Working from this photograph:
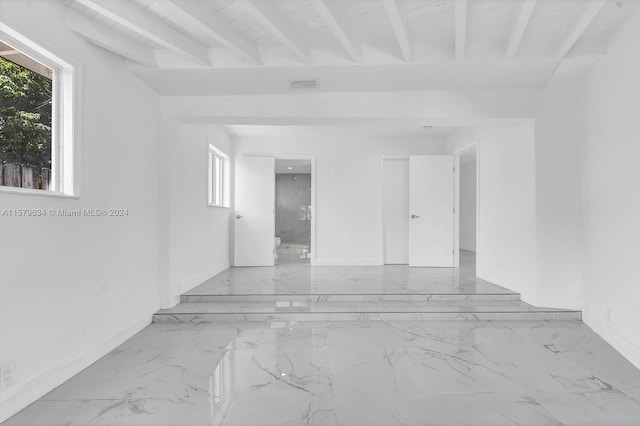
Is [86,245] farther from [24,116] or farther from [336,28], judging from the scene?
[336,28]

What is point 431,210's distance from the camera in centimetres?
541

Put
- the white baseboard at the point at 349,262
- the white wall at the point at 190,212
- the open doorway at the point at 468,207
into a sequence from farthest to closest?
the open doorway at the point at 468,207 < the white baseboard at the point at 349,262 < the white wall at the point at 190,212

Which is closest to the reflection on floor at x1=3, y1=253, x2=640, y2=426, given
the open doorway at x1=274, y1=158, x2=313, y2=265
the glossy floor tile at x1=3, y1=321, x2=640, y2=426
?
the glossy floor tile at x1=3, y1=321, x2=640, y2=426

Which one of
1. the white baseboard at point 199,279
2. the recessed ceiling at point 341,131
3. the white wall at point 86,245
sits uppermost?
the recessed ceiling at point 341,131

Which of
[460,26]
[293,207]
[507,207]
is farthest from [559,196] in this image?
[293,207]

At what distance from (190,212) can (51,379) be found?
7.08 ft

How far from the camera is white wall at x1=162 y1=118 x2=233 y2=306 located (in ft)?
11.3

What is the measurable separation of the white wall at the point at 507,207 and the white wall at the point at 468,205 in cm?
299

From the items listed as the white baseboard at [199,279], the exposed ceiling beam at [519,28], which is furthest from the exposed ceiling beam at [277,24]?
the white baseboard at [199,279]

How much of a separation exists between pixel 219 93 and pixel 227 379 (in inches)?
100

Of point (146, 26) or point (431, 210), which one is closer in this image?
point (146, 26)

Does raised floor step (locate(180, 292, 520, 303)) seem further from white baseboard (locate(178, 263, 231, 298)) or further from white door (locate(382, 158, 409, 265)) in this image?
white door (locate(382, 158, 409, 265))

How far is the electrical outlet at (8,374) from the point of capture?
1.72 meters

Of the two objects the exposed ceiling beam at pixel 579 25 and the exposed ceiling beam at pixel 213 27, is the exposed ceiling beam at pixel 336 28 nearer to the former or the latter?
the exposed ceiling beam at pixel 213 27
